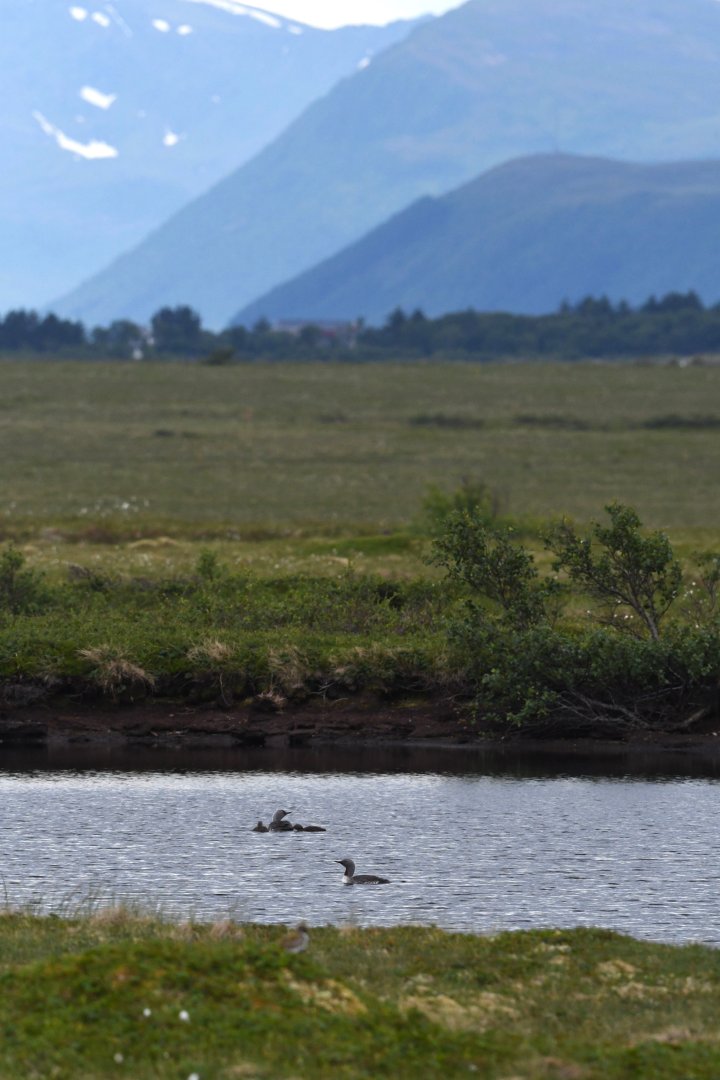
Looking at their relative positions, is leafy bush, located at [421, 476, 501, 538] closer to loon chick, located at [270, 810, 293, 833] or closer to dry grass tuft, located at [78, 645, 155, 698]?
dry grass tuft, located at [78, 645, 155, 698]

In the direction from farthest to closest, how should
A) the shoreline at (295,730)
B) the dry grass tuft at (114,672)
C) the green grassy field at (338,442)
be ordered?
the green grassy field at (338,442) → the dry grass tuft at (114,672) → the shoreline at (295,730)

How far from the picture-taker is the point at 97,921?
22156mm

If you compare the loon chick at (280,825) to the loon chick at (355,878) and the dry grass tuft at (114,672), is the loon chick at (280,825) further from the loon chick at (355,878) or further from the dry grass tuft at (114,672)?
the dry grass tuft at (114,672)

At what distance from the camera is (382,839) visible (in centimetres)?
3105

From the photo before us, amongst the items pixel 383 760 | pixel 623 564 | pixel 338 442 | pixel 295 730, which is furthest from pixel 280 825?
pixel 338 442

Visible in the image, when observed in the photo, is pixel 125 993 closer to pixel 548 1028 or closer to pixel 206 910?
pixel 548 1028

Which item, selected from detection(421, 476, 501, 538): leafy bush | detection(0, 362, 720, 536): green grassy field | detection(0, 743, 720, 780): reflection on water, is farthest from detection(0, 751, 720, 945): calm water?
detection(0, 362, 720, 536): green grassy field

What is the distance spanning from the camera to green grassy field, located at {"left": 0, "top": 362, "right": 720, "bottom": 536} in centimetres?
9131

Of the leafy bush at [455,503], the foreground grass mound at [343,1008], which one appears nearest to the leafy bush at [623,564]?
the leafy bush at [455,503]

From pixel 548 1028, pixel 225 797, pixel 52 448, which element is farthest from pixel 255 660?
pixel 52 448

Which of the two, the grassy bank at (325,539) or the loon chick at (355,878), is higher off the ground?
the grassy bank at (325,539)

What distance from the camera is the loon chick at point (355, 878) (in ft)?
87.7

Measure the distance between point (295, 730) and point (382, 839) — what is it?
12.6 meters

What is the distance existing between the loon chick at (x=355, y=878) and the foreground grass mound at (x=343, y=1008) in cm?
508
